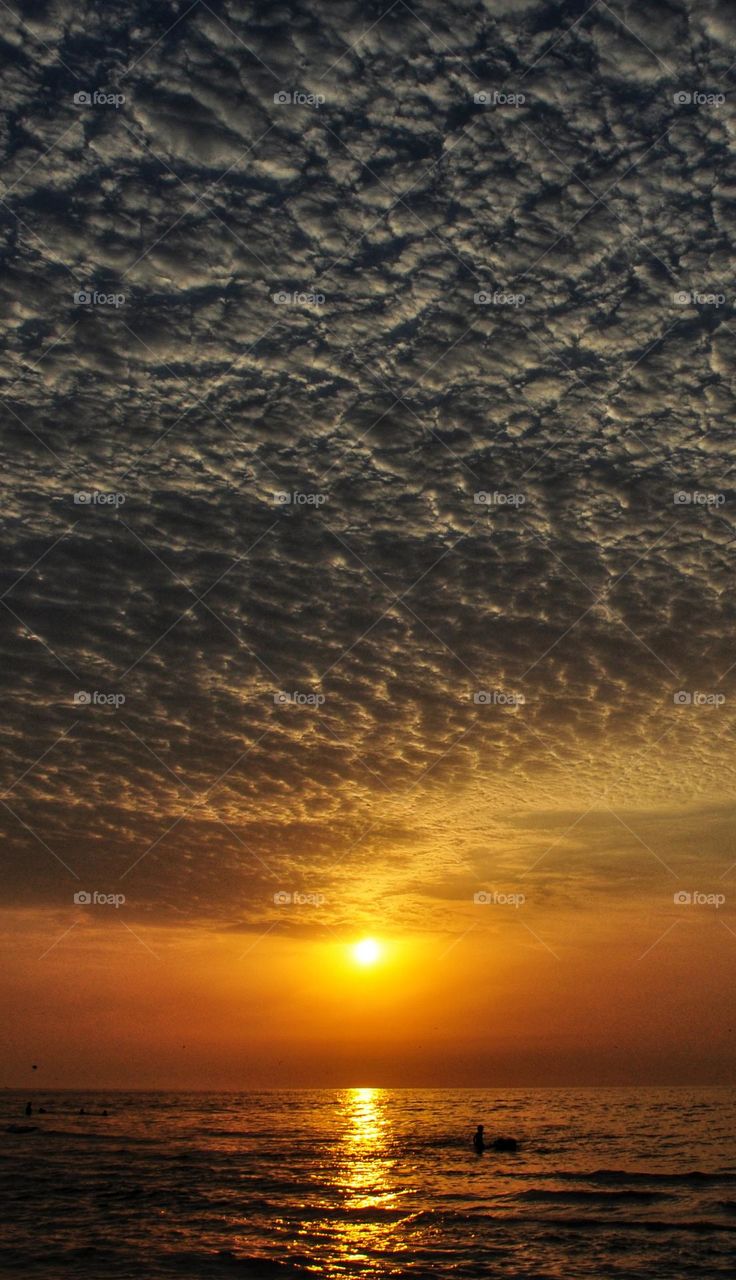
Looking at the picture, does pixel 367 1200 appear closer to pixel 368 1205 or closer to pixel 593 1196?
pixel 368 1205

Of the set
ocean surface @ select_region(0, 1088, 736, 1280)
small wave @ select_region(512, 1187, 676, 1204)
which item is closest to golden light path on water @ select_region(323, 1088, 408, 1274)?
ocean surface @ select_region(0, 1088, 736, 1280)

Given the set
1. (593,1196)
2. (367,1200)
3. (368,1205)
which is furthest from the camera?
(593,1196)

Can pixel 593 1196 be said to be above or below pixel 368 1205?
below

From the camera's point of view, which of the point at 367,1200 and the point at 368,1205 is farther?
the point at 367,1200

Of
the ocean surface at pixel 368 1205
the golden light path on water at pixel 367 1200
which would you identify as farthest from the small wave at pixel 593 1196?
the golden light path on water at pixel 367 1200

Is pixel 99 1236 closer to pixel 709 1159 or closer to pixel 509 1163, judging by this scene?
pixel 509 1163

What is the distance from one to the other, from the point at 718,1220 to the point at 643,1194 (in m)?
6.75

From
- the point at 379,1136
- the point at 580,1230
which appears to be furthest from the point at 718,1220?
the point at 379,1136

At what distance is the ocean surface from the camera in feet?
87.9

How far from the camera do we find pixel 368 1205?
3684cm

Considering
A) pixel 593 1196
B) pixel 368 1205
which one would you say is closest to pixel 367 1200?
pixel 368 1205

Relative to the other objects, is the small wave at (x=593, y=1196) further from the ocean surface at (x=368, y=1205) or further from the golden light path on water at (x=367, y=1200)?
the golden light path on water at (x=367, y=1200)

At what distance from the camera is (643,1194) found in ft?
131

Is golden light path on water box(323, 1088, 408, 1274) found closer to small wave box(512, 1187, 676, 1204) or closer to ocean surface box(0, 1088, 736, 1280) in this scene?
ocean surface box(0, 1088, 736, 1280)
